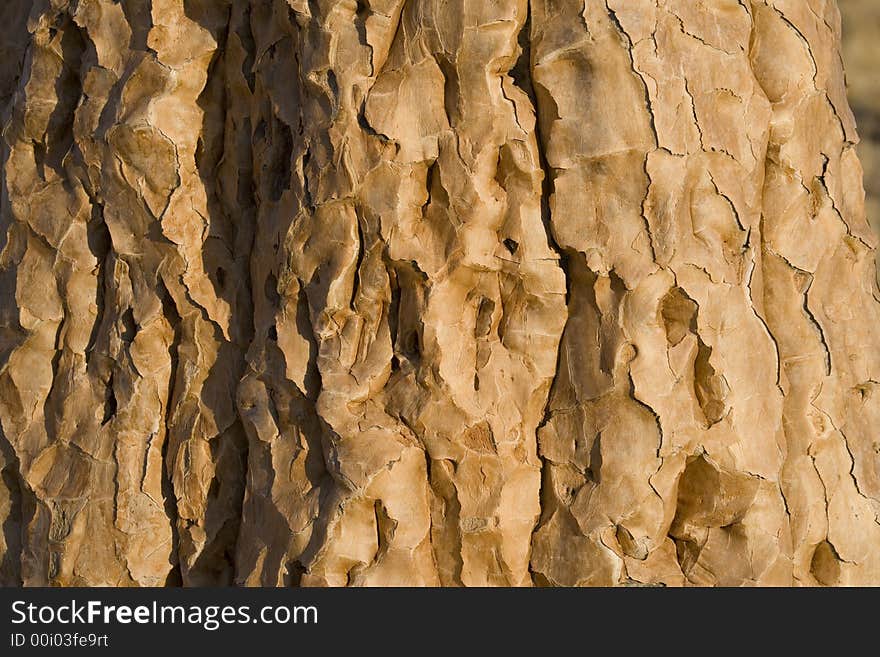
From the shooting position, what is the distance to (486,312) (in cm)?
152

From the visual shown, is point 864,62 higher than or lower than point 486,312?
higher

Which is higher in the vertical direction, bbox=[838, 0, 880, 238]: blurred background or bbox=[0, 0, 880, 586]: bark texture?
bbox=[838, 0, 880, 238]: blurred background

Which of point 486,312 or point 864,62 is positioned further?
point 864,62

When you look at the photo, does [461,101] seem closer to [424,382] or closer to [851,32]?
[424,382]

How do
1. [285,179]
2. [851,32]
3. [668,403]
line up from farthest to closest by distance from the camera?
[851,32], [285,179], [668,403]

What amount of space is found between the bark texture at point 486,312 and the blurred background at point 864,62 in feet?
2.08

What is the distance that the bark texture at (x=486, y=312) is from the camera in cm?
148

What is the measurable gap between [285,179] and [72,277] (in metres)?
0.42

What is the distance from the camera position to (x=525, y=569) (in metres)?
1.53

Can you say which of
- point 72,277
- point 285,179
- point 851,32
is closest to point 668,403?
point 285,179

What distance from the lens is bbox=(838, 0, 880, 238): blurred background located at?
223cm

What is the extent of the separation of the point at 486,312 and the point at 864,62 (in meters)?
1.23

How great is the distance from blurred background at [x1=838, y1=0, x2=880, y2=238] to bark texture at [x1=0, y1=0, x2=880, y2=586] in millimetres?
633

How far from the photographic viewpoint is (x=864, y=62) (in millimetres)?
2236
